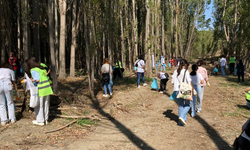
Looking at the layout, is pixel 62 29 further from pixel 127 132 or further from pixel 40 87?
pixel 127 132

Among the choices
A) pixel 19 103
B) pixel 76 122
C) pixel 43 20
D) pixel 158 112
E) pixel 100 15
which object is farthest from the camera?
pixel 43 20

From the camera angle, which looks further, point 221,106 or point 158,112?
point 221,106

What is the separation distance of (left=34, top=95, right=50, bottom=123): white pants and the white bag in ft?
0.58

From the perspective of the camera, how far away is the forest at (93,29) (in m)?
9.87

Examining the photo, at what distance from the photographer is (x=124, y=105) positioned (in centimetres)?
883

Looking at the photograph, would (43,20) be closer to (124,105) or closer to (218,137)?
(124,105)

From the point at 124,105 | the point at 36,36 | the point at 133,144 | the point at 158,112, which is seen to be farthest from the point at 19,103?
the point at 36,36

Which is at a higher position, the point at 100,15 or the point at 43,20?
the point at 43,20

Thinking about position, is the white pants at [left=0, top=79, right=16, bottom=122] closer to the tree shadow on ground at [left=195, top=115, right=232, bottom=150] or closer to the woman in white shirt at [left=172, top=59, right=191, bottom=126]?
the woman in white shirt at [left=172, top=59, right=191, bottom=126]

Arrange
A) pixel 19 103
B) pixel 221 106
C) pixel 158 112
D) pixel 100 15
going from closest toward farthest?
pixel 19 103, pixel 158 112, pixel 221 106, pixel 100 15

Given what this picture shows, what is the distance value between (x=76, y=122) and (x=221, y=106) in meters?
5.99

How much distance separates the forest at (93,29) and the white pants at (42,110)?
2.29 m

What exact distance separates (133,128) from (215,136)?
2.33 meters

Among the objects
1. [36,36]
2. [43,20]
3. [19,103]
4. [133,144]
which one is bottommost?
[133,144]
